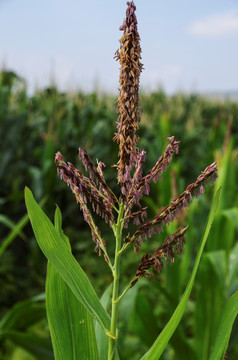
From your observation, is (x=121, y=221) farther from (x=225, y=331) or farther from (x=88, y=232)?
(x=88, y=232)

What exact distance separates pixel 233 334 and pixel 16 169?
239 cm

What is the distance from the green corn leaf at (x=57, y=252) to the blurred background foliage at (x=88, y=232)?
0.49 m

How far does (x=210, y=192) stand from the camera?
3.88m

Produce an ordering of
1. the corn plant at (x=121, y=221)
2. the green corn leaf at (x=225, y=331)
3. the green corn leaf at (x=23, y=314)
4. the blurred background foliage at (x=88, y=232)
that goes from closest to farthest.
→ 1. the corn plant at (x=121, y=221)
2. the green corn leaf at (x=225, y=331)
3. the green corn leaf at (x=23, y=314)
4. the blurred background foliage at (x=88, y=232)

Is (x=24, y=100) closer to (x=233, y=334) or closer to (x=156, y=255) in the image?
(x=233, y=334)

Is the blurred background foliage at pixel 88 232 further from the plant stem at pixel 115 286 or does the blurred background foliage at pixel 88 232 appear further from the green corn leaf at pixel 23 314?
the plant stem at pixel 115 286

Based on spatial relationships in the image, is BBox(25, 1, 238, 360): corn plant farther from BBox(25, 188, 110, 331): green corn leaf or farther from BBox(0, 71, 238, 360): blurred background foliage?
BBox(0, 71, 238, 360): blurred background foliage

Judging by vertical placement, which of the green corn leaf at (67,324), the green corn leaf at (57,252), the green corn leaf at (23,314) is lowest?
the green corn leaf at (23,314)

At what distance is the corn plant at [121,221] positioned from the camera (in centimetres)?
46

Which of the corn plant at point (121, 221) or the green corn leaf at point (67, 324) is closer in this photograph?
the corn plant at point (121, 221)

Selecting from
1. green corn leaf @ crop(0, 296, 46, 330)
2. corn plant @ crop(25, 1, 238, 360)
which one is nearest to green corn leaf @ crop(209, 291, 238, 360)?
corn plant @ crop(25, 1, 238, 360)

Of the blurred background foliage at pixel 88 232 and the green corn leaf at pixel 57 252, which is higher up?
the green corn leaf at pixel 57 252

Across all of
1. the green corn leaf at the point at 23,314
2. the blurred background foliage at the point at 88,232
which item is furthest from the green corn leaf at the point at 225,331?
the green corn leaf at the point at 23,314

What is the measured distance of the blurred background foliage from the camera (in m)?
1.49
